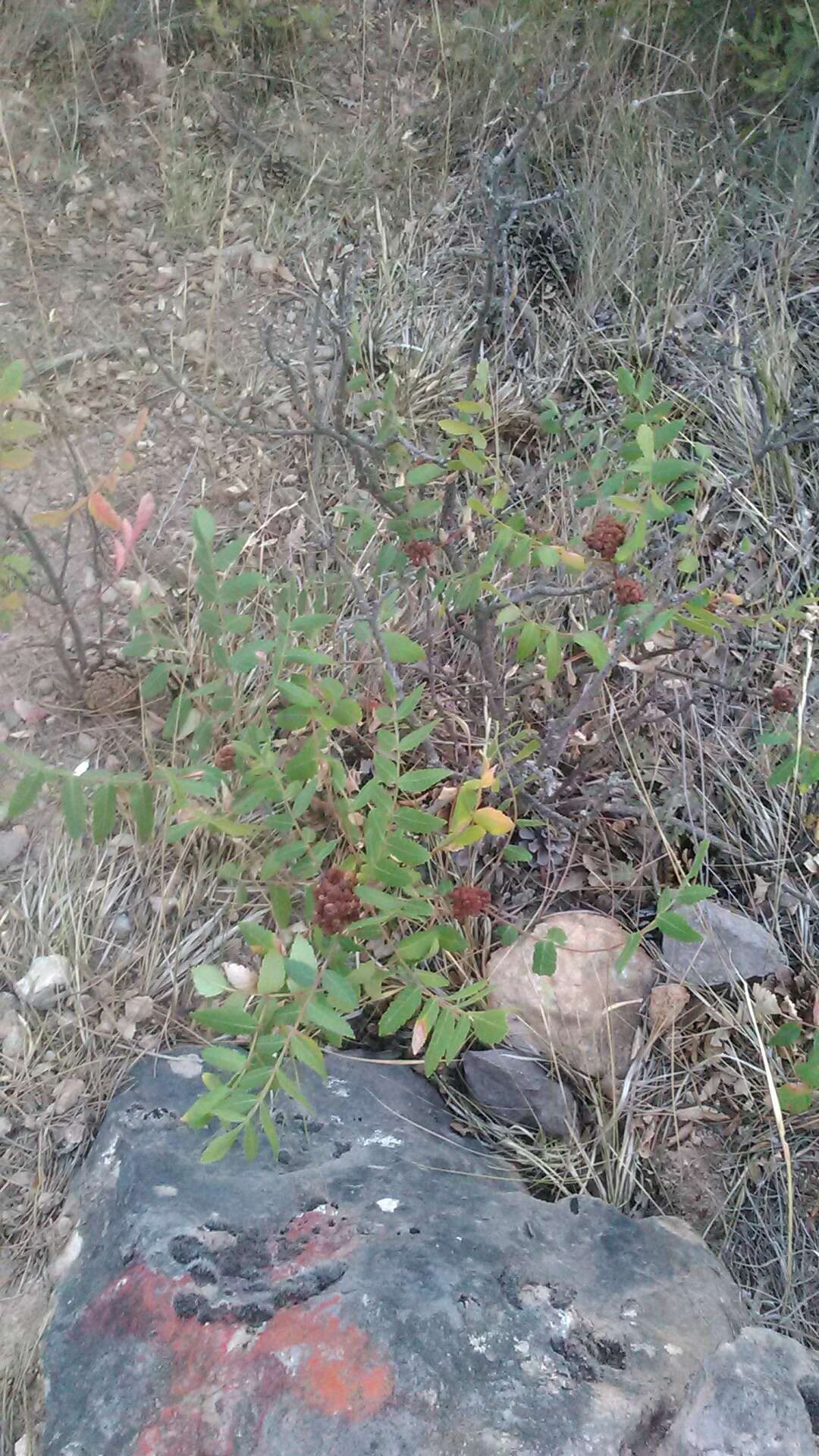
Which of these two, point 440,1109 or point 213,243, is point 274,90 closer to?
point 213,243

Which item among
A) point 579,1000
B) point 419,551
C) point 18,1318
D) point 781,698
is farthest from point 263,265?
point 18,1318

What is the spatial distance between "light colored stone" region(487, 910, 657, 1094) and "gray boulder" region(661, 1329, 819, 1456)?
60 cm

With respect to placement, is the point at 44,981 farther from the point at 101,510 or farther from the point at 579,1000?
the point at 579,1000

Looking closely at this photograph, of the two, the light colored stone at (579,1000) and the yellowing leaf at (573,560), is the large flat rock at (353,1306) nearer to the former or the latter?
the light colored stone at (579,1000)

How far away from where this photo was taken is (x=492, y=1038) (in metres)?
1.52

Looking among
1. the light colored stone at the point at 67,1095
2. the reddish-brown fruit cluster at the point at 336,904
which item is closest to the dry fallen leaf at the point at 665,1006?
the reddish-brown fruit cluster at the point at 336,904

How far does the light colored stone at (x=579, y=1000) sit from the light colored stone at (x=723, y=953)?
0.18ft

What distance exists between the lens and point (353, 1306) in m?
1.32

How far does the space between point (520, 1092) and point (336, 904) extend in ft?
2.07

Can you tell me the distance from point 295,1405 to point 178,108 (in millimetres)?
3136

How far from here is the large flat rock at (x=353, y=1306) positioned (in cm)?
122

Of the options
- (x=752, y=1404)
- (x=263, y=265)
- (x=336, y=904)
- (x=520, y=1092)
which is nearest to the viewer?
(x=752, y=1404)

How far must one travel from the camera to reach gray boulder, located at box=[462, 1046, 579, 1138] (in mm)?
1860

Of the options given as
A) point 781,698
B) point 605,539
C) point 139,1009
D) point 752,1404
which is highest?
point 605,539
